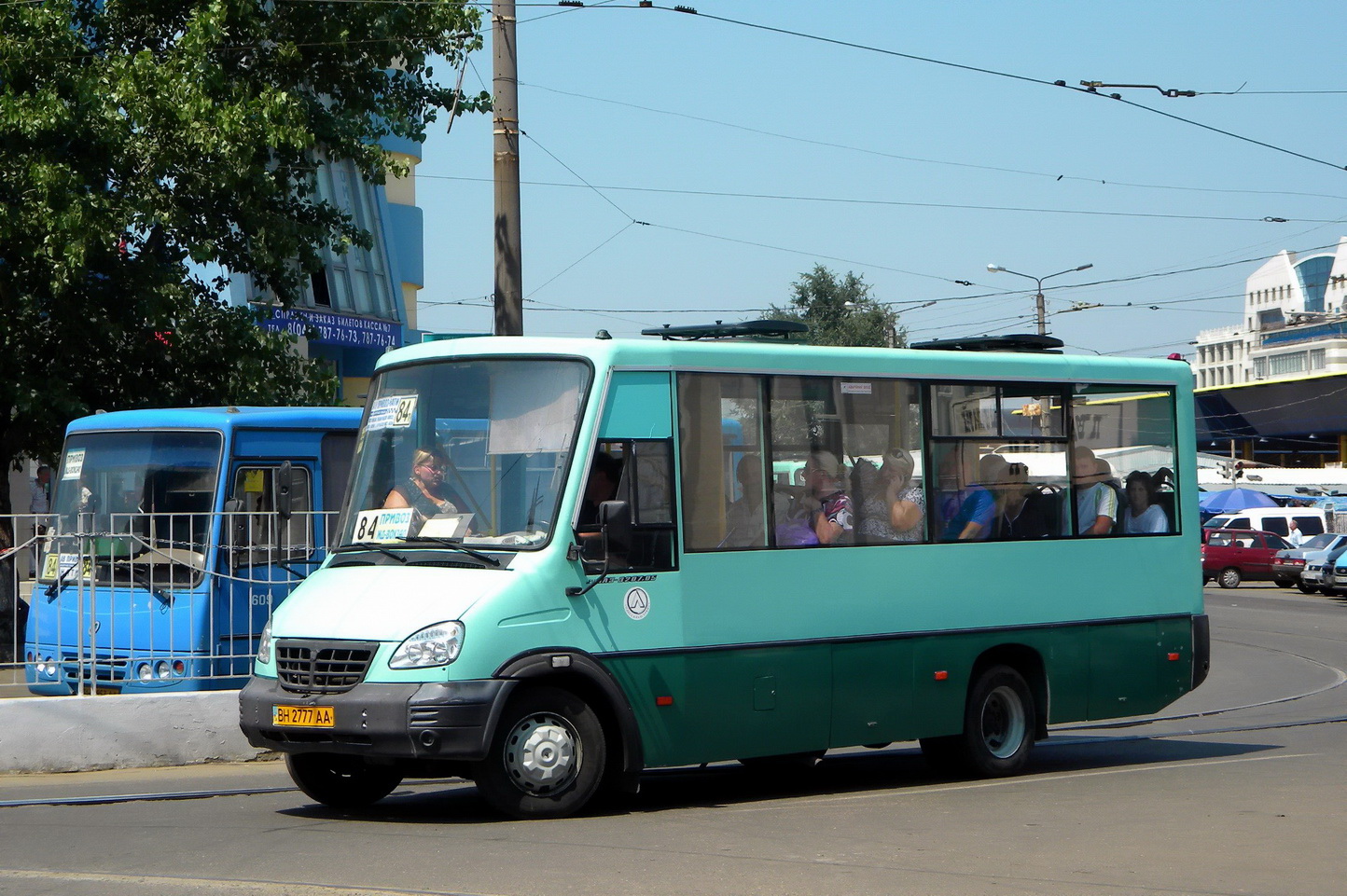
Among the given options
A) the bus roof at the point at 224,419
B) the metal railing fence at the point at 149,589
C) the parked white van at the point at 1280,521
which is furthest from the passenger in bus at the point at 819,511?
the parked white van at the point at 1280,521

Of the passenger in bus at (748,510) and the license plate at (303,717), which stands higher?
the passenger in bus at (748,510)

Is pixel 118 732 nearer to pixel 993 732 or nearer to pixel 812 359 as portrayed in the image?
pixel 812 359

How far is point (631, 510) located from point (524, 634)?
3.21 feet

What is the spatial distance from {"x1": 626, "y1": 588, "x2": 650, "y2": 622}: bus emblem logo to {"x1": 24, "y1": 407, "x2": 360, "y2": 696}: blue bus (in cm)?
419

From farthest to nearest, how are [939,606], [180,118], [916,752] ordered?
[180,118] < [916,752] < [939,606]

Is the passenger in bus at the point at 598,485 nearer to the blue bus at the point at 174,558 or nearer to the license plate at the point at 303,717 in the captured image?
the license plate at the point at 303,717

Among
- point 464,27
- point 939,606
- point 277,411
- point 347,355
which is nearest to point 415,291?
point 347,355

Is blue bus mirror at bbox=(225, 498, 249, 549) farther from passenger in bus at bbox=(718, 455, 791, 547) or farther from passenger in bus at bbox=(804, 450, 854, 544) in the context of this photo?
passenger in bus at bbox=(804, 450, 854, 544)

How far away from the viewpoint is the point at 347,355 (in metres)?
36.5

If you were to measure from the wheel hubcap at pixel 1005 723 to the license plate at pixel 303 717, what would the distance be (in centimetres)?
477

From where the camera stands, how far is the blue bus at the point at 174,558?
11.9 meters

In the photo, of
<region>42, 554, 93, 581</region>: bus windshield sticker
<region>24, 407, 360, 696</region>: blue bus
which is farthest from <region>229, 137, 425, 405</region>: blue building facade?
<region>42, 554, 93, 581</region>: bus windshield sticker

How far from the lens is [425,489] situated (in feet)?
30.0

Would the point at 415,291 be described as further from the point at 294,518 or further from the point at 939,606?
the point at 939,606
